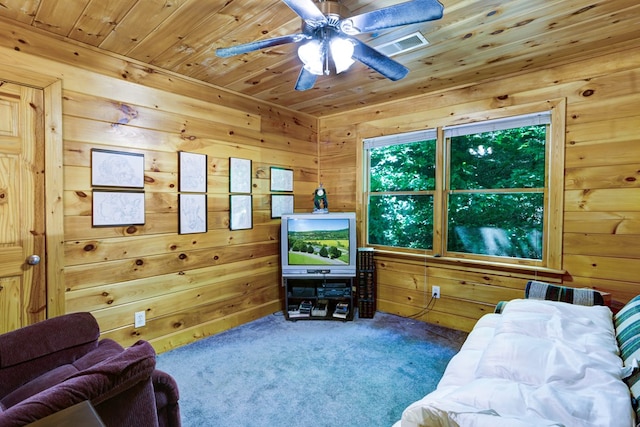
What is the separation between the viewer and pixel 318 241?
346 cm

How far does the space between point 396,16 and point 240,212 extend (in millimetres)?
2362

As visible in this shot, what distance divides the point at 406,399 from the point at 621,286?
6.02ft

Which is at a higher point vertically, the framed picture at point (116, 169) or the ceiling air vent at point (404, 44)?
the ceiling air vent at point (404, 44)

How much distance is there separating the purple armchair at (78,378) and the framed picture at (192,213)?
1.18 m

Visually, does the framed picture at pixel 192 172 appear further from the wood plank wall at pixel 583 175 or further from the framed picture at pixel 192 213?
the wood plank wall at pixel 583 175

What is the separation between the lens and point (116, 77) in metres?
2.46

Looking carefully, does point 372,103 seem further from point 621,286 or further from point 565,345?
point 565,345

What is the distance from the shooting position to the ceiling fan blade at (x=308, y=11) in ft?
4.64

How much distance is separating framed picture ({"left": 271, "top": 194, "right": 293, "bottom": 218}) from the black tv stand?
2.44 feet

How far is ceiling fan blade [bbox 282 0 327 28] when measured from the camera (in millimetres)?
1413

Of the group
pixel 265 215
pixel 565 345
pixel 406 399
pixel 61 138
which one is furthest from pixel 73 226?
pixel 565 345

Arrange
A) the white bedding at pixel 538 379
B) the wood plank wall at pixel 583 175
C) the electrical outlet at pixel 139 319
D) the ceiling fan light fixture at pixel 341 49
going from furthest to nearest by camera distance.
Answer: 1. the electrical outlet at pixel 139 319
2. the wood plank wall at pixel 583 175
3. the ceiling fan light fixture at pixel 341 49
4. the white bedding at pixel 538 379

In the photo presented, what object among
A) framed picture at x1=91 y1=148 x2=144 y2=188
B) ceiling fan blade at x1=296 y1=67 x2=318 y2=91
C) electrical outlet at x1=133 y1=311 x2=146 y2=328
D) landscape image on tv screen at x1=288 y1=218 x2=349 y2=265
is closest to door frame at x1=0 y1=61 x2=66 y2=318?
framed picture at x1=91 y1=148 x2=144 y2=188

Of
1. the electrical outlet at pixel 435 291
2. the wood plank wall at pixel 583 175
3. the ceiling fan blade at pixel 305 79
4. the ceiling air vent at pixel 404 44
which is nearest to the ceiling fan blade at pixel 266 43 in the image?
the ceiling fan blade at pixel 305 79
